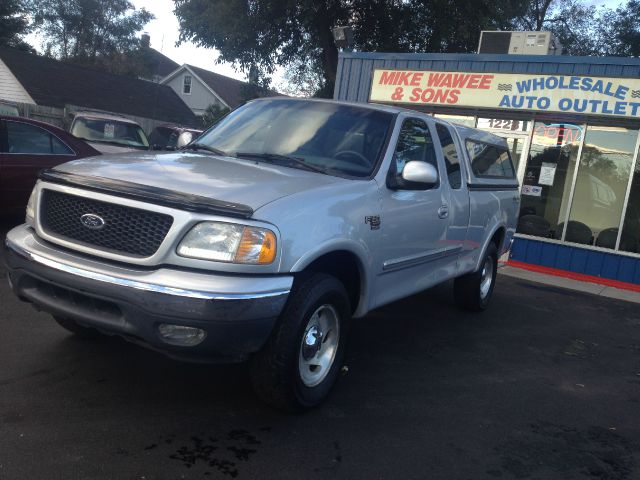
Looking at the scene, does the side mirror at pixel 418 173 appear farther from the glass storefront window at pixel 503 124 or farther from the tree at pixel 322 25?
the tree at pixel 322 25

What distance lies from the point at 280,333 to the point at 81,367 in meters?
1.54

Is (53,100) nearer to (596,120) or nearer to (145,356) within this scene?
(596,120)

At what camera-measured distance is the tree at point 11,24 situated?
39.7m

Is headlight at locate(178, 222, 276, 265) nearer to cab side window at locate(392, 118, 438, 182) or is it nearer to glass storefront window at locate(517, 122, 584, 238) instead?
cab side window at locate(392, 118, 438, 182)

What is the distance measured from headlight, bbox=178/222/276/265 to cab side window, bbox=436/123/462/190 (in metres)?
2.62

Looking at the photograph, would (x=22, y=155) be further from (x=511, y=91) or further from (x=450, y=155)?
(x=511, y=91)

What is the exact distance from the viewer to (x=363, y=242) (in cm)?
382

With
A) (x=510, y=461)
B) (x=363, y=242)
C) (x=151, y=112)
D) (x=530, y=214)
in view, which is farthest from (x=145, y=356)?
(x=151, y=112)

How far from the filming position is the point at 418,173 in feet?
13.4

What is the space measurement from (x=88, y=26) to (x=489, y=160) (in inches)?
2135

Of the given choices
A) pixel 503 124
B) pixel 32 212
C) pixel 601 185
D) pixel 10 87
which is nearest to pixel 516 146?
pixel 503 124

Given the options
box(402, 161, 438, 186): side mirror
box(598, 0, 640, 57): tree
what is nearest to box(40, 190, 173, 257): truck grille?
box(402, 161, 438, 186): side mirror

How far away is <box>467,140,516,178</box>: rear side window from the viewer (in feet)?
19.6

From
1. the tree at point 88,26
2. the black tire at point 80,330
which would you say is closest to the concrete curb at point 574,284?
the black tire at point 80,330
